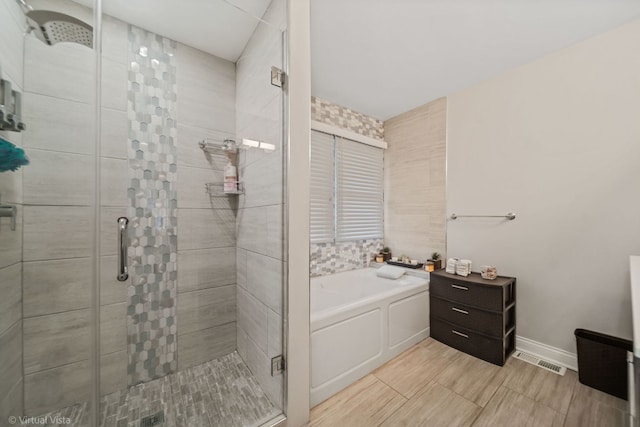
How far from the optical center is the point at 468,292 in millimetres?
1938

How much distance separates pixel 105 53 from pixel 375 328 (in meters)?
2.60

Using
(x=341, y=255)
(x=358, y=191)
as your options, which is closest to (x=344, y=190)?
(x=358, y=191)

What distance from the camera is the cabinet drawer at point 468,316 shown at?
5.84ft

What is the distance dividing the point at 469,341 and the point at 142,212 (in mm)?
2742

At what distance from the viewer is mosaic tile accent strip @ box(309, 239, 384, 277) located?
2.52m

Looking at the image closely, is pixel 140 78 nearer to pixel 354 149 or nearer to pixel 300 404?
pixel 354 149

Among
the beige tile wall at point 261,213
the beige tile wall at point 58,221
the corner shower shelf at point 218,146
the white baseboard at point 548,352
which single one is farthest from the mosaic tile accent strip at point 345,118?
the white baseboard at point 548,352

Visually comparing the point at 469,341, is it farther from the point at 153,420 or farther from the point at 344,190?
the point at 153,420

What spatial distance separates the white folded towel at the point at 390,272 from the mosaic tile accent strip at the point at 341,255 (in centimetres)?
35

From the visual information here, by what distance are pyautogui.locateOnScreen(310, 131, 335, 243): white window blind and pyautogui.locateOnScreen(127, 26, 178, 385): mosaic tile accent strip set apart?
1305mm

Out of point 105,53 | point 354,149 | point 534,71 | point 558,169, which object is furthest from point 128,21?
point 558,169

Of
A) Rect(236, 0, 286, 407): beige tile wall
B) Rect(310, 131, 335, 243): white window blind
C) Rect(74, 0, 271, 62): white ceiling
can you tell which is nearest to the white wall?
Rect(310, 131, 335, 243): white window blind

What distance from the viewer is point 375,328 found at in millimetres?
1746

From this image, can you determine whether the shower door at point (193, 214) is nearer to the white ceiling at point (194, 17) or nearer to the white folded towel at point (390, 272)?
the white ceiling at point (194, 17)
